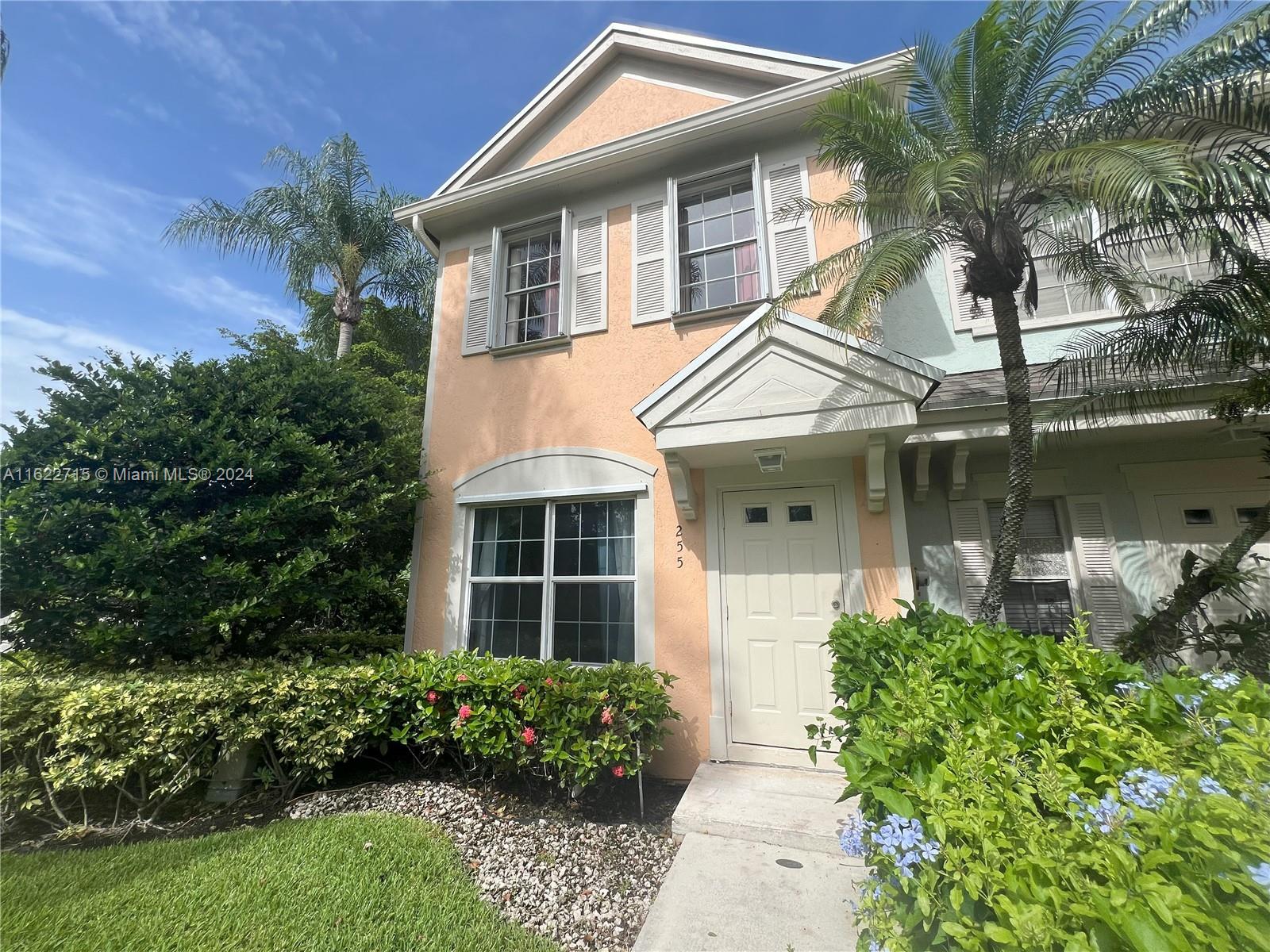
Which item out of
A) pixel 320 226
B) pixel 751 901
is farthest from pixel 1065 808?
pixel 320 226

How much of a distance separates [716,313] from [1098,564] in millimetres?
4422

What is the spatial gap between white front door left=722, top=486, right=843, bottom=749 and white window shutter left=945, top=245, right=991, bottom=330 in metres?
2.42

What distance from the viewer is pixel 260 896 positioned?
300 centimetres

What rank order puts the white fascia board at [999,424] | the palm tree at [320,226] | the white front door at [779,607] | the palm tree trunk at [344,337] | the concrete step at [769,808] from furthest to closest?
the palm tree trunk at [344,337]
the palm tree at [320,226]
the white front door at [779,607]
the white fascia board at [999,424]
the concrete step at [769,808]

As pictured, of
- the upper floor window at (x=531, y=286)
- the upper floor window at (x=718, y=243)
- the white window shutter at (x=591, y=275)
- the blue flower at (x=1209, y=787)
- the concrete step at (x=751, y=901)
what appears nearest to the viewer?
the blue flower at (x=1209, y=787)

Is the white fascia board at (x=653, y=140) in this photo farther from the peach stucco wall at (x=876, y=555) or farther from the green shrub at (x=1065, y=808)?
the green shrub at (x=1065, y=808)

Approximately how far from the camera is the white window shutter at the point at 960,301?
529 centimetres

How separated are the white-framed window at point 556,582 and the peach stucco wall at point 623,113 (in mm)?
5019

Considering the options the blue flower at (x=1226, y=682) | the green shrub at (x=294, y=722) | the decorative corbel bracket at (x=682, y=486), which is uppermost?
the decorative corbel bracket at (x=682, y=486)

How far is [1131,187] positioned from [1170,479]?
3138 mm

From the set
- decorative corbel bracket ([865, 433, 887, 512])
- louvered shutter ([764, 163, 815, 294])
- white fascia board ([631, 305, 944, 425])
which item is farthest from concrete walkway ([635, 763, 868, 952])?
louvered shutter ([764, 163, 815, 294])

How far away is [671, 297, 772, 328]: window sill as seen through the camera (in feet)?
17.9

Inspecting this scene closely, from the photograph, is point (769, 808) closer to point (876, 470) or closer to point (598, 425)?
point (876, 470)

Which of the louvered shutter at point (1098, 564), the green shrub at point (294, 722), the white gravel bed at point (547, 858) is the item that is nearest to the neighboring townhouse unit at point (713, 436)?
the louvered shutter at point (1098, 564)
